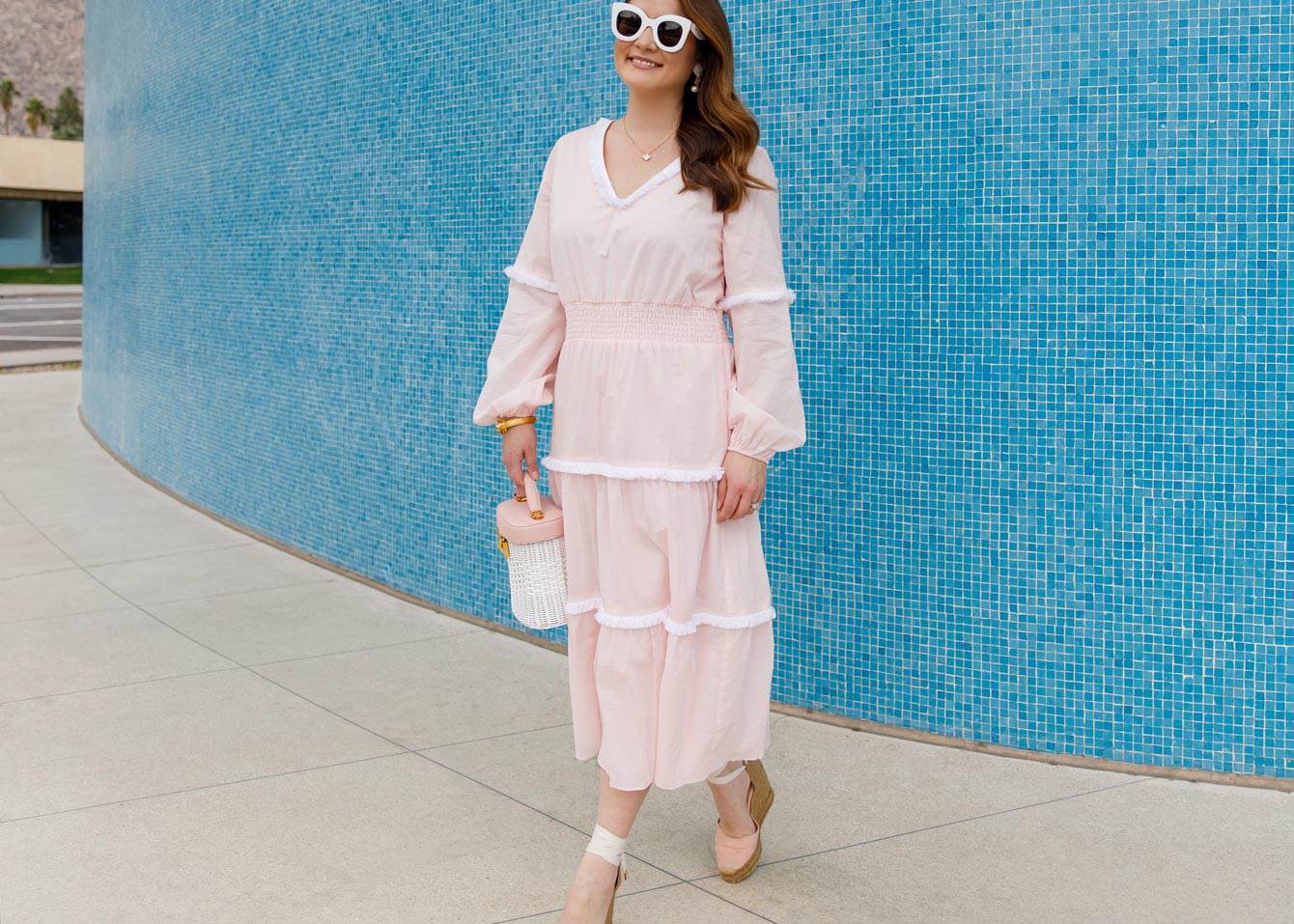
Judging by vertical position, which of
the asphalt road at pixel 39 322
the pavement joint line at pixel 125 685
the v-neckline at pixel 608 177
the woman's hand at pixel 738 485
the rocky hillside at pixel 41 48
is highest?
the rocky hillside at pixel 41 48

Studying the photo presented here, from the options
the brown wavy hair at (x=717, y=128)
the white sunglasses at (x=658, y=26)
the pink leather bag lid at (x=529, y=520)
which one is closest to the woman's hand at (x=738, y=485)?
the pink leather bag lid at (x=529, y=520)

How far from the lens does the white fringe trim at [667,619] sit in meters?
2.79

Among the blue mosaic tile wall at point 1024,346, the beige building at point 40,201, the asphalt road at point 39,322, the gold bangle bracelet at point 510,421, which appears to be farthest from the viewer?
the beige building at point 40,201

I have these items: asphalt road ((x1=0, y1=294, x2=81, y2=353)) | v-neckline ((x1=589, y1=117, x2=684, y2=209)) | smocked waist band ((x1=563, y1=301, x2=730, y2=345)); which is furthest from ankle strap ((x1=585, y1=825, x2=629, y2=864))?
asphalt road ((x1=0, y1=294, x2=81, y2=353))

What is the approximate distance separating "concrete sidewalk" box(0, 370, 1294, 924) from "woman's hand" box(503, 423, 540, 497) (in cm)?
94

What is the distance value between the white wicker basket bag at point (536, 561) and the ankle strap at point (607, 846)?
0.46m

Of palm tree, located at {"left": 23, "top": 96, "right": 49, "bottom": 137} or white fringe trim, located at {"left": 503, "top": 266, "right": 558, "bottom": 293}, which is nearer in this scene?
white fringe trim, located at {"left": 503, "top": 266, "right": 558, "bottom": 293}

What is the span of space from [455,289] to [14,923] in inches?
125

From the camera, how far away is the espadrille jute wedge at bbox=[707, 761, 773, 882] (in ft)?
9.87

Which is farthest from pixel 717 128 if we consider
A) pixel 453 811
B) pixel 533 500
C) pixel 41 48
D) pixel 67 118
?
pixel 41 48

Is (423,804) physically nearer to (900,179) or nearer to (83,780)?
(83,780)

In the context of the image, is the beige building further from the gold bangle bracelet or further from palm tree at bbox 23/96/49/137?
the gold bangle bracelet

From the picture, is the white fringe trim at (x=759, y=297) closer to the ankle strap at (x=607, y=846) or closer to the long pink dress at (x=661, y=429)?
the long pink dress at (x=661, y=429)

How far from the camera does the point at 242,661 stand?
16.0ft
